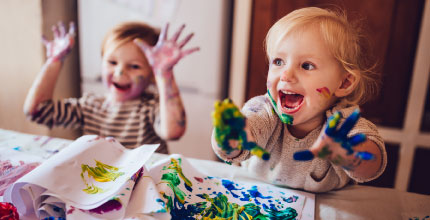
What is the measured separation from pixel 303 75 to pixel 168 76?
0.45m

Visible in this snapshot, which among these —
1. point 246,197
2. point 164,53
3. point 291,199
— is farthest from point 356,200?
point 164,53

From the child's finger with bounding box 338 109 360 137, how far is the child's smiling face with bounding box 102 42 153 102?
0.76 metres

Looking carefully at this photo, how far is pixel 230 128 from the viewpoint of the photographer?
1.71 feet

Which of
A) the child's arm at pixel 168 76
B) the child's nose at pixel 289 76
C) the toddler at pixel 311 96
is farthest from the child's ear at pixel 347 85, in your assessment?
the child's arm at pixel 168 76

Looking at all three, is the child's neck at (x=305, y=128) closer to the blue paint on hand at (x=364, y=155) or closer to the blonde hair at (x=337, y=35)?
the blonde hair at (x=337, y=35)

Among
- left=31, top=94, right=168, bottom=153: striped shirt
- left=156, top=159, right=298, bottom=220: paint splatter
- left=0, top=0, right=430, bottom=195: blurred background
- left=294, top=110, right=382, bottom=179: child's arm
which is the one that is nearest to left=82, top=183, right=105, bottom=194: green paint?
left=156, top=159, right=298, bottom=220: paint splatter

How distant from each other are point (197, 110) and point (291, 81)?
1135mm

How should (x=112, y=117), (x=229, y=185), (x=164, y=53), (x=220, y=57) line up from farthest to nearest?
(x=220, y=57)
(x=112, y=117)
(x=164, y=53)
(x=229, y=185)

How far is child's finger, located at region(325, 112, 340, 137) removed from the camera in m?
0.50

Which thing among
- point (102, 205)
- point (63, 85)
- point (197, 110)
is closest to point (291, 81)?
point (102, 205)

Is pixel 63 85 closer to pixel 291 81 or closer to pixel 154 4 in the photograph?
pixel 154 4

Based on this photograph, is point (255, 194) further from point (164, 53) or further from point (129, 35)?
point (129, 35)

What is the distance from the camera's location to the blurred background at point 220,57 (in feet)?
4.90

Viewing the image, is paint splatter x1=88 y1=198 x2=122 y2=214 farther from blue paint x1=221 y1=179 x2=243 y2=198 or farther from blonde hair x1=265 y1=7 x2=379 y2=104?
blonde hair x1=265 y1=7 x2=379 y2=104
